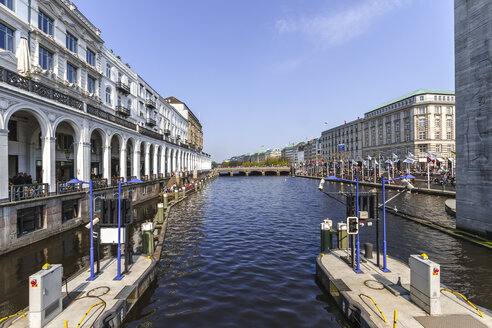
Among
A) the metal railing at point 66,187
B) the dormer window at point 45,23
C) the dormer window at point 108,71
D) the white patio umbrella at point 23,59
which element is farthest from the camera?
the dormer window at point 108,71

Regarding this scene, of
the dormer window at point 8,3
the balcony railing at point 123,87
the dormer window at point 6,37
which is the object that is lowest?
the dormer window at point 6,37

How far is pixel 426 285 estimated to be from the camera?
767 cm

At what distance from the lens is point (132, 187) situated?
116 feet

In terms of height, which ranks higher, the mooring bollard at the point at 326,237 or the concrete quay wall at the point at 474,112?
the concrete quay wall at the point at 474,112

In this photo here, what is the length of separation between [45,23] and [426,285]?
116ft

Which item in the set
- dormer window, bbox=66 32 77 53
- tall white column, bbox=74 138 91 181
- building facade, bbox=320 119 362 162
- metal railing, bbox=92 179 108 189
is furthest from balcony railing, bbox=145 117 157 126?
building facade, bbox=320 119 362 162

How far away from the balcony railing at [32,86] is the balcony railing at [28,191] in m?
6.96

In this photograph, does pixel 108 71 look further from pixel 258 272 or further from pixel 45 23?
pixel 258 272

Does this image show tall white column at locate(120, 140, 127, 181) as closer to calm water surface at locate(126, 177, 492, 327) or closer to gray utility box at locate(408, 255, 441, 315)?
calm water surface at locate(126, 177, 492, 327)

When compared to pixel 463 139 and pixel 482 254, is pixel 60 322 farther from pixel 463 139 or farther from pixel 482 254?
pixel 463 139

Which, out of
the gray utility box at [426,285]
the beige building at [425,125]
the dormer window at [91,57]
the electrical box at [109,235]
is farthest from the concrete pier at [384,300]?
the beige building at [425,125]

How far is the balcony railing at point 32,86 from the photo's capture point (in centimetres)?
1650

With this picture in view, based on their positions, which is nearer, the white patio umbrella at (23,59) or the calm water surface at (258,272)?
the calm water surface at (258,272)

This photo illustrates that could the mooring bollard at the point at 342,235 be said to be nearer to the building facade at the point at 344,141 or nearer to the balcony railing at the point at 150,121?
the balcony railing at the point at 150,121
